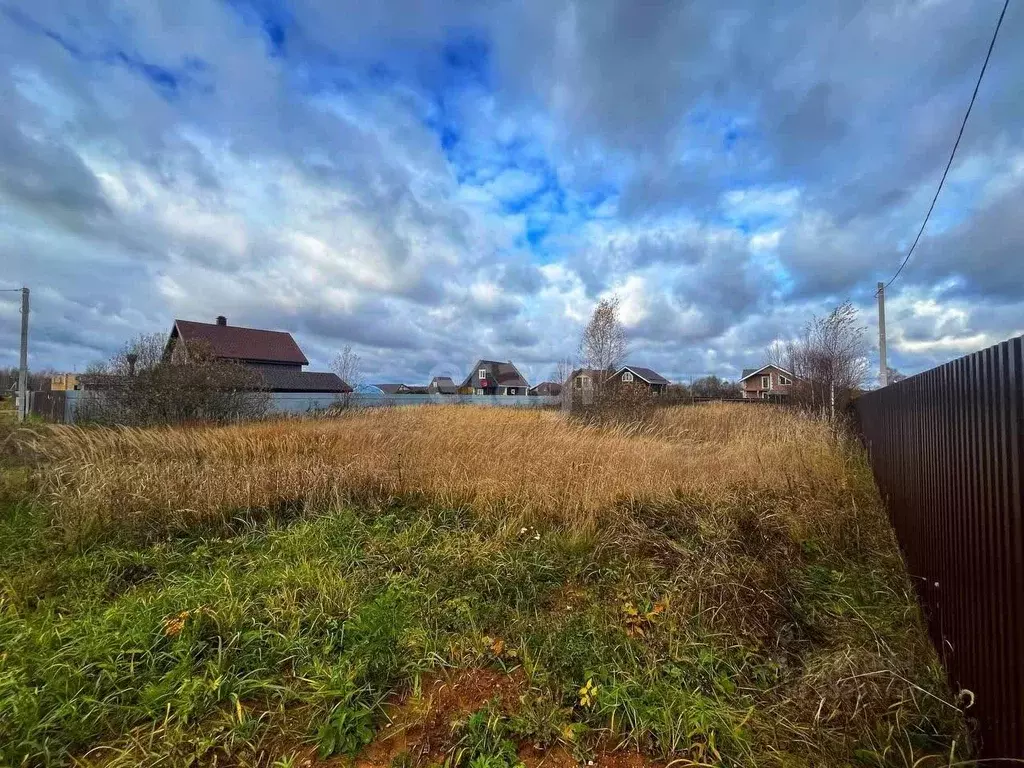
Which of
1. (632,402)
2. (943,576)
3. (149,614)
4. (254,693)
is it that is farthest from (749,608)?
(632,402)

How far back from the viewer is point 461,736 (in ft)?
6.75

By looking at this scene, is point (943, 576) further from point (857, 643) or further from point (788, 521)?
point (788, 521)

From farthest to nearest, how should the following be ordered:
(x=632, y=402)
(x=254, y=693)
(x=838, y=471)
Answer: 1. (x=632, y=402)
2. (x=838, y=471)
3. (x=254, y=693)

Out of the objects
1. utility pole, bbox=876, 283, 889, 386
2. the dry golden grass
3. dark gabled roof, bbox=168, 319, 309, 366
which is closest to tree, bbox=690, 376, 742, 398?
utility pole, bbox=876, 283, 889, 386

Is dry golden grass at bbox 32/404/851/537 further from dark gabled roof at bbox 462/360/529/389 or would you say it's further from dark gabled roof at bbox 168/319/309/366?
dark gabled roof at bbox 462/360/529/389

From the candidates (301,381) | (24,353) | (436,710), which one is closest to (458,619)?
(436,710)

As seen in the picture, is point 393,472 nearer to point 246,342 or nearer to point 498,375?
point 246,342

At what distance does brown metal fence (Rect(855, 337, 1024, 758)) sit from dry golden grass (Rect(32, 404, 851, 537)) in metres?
2.19

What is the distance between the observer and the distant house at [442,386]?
188 ft

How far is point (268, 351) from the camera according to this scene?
33531 millimetres

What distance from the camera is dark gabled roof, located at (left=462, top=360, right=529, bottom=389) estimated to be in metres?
56.1

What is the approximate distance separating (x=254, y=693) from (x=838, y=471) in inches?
260

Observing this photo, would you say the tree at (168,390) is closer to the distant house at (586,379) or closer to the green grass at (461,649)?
the green grass at (461,649)

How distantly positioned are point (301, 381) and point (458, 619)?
3157cm
